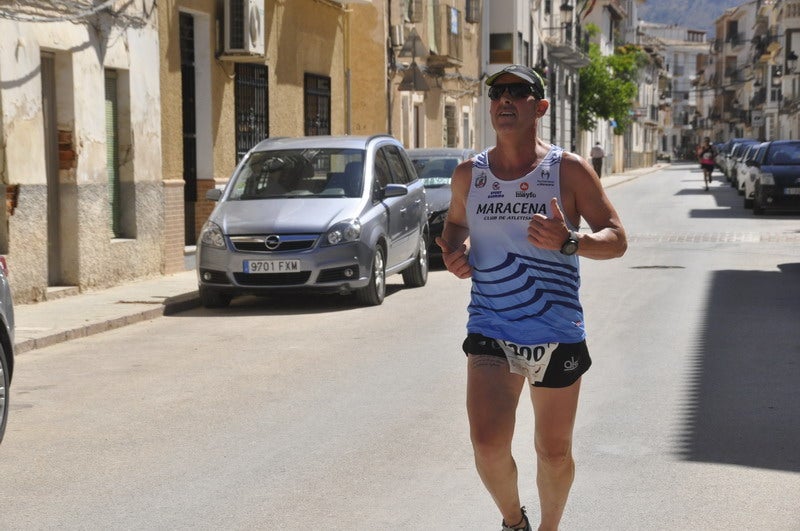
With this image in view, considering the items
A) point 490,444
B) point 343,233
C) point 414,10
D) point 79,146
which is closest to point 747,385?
point 490,444

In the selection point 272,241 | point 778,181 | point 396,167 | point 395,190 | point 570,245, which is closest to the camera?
point 570,245

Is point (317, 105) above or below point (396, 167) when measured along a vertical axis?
above

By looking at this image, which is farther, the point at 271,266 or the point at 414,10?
the point at 414,10

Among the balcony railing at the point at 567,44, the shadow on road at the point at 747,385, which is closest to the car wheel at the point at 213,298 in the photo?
the shadow on road at the point at 747,385

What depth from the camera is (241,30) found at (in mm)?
19828

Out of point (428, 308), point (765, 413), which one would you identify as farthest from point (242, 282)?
point (765, 413)

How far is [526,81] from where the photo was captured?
4754 mm

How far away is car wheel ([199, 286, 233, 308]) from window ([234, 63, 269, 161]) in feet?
22.2

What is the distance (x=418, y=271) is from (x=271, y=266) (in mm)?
3108

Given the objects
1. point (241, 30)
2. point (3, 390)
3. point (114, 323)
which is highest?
point (241, 30)

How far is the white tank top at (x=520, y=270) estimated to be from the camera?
15.5 feet

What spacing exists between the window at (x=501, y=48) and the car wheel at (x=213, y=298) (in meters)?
34.1

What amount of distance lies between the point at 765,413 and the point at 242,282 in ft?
22.8

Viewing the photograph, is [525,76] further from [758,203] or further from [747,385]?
[758,203]
